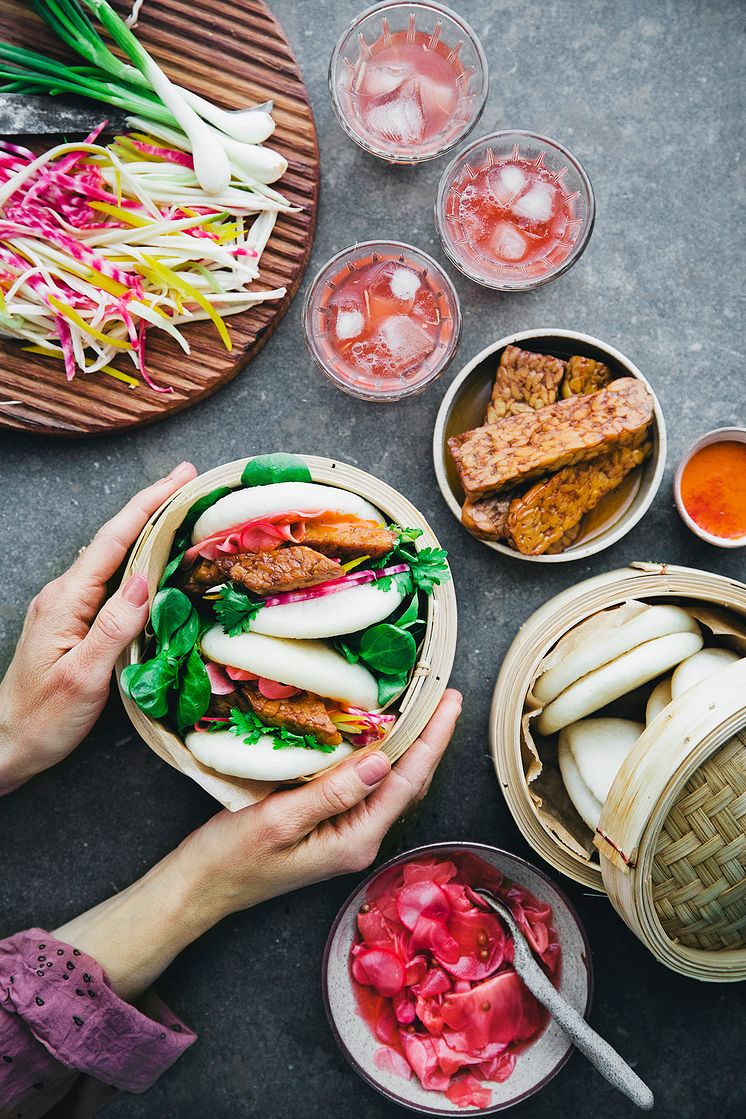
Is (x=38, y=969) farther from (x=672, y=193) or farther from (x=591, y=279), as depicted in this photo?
(x=672, y=193)

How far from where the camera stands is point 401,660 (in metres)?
1.69

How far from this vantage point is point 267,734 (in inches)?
65.2

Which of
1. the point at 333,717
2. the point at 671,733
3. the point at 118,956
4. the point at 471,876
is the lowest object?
the point at 118,956

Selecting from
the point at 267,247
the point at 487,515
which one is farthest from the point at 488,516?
the point at 267,247

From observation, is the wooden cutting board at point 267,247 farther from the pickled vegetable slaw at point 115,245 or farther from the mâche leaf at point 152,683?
the mâche leaf at point 152,683

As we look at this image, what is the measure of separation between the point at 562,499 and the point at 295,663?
0.76 meters

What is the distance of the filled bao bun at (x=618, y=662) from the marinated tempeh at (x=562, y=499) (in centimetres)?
28

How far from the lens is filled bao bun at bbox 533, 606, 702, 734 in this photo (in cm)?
180

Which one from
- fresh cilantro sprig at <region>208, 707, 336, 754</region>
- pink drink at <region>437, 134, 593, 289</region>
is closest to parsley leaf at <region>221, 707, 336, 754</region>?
fresh cilantro sprig at <region>208, 707, 336, 754</region>

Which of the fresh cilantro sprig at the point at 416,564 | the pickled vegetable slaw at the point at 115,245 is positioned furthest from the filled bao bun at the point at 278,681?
the pickled vegetable slaw at the point at 115,245

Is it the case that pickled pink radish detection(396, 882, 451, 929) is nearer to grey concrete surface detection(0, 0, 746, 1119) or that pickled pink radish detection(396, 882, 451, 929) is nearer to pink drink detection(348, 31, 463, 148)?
grey concrete surface detection(0, 0, 746, 1119)

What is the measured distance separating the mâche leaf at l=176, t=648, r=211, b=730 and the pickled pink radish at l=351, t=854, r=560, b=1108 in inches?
24.7

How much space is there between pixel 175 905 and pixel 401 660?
84cm

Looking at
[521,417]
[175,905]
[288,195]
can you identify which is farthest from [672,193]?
[175,905]
